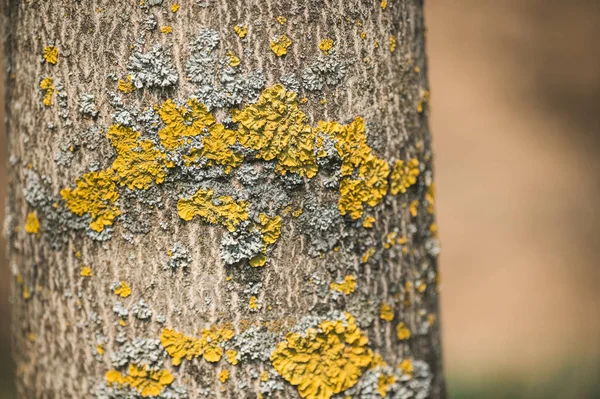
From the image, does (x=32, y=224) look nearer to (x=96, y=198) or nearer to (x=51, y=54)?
(x=96, y=198)

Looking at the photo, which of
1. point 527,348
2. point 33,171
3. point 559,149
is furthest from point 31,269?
point 559,149

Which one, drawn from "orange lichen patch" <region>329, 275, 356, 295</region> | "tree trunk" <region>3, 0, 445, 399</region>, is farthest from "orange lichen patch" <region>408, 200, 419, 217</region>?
"orange lichen patch" <region>329, 275, 356, 295</region>

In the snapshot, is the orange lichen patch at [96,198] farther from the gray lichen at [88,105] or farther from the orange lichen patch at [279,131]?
the orange lichen patch at [279,131]

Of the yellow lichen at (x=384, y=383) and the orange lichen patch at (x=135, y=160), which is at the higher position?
the orange lichen patch at (x=135, y=160)

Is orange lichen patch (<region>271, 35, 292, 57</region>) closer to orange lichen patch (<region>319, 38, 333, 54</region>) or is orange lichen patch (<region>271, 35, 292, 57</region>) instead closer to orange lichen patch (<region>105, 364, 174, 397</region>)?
orange lichen patch (<region>319, 38, 333, 54</region>)

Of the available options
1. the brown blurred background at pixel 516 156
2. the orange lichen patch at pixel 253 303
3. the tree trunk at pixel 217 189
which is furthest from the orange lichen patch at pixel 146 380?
the brown blurred background at pixel 516 156

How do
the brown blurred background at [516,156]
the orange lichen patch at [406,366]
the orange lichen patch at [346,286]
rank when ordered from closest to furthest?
the orange lichen patch at [346,286]
the orange lichen patch at [406,366]
the brown blurred background at [516,156]
